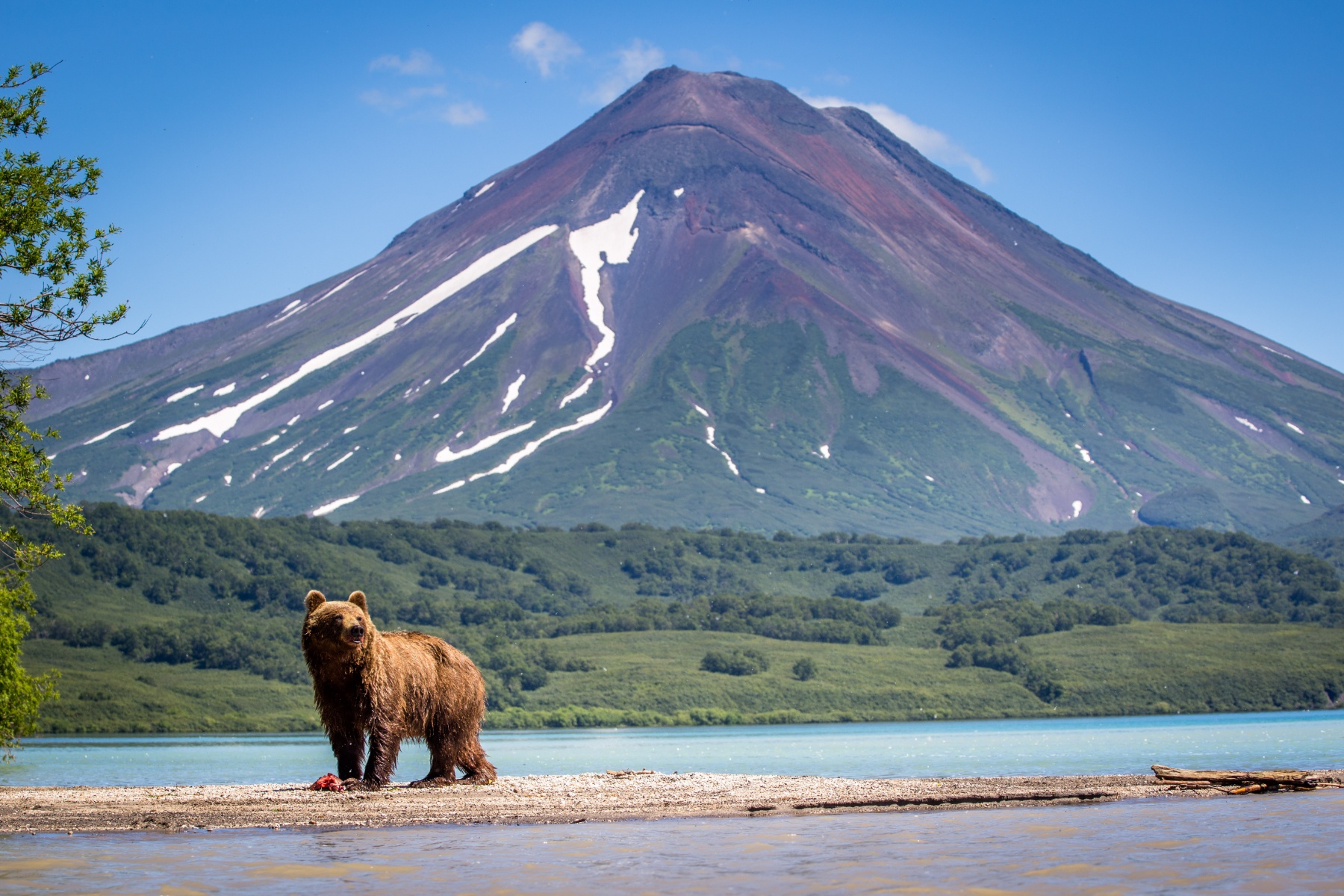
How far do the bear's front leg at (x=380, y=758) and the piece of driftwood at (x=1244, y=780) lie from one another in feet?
43.1

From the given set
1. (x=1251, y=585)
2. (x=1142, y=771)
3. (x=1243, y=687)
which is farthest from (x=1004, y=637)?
(x=1142, y=771)

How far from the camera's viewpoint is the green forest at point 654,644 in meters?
122

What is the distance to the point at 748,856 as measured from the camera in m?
18.0

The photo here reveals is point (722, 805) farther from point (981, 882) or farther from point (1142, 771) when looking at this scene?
point (1142, 771)

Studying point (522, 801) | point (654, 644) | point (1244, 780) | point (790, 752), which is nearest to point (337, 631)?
point (522, 801)

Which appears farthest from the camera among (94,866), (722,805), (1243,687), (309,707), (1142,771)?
(1243,687)

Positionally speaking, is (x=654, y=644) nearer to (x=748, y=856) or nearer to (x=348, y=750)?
(x=348, y=750)

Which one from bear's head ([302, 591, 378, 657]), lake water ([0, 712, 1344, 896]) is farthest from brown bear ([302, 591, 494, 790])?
lake water ([0, 712, 1344, 896])

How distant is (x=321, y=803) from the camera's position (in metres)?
22.9

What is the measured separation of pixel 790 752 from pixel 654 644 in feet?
295

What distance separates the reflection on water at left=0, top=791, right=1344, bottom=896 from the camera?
15930mm

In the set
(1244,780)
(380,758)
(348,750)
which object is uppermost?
(348,750)

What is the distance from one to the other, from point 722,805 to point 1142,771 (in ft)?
59.3

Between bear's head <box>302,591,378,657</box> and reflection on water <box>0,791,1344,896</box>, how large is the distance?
2848 mm
